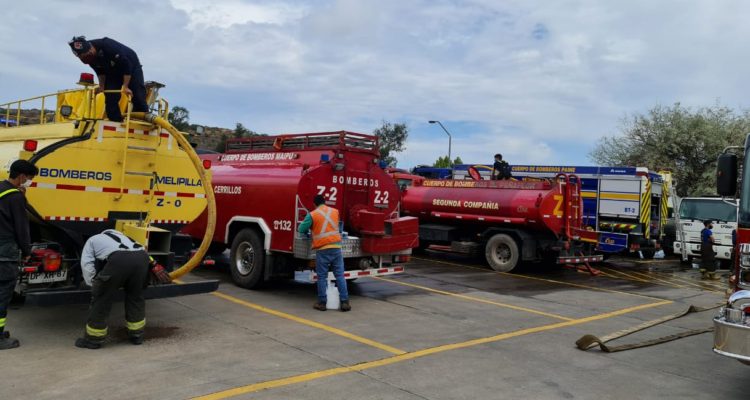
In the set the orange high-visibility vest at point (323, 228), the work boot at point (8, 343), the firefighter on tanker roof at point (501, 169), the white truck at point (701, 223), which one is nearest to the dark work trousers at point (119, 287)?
Result: the work boot at point (8, 343)

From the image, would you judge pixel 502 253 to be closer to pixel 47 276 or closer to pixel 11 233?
pixel 47 276

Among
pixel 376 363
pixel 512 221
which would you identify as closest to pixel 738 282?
pixel 376 363

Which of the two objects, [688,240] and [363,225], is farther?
[688,240]

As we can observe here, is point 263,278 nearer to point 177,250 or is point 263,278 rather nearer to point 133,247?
point 177,250

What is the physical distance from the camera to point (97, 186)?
6715 millimetres

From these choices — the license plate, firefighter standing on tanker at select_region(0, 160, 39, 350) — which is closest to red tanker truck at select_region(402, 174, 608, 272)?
the license plate

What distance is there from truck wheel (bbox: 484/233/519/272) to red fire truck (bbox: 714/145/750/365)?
26.5ft

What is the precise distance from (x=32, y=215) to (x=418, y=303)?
5.50 m

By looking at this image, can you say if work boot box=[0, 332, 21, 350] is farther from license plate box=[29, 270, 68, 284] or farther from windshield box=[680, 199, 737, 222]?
windshield box=[680, 199, 737, 222]

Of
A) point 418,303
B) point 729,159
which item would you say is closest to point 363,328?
point 418,303

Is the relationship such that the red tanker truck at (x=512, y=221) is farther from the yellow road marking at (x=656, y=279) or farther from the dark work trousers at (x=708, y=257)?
the dark work trousers at (x=708, y=257)

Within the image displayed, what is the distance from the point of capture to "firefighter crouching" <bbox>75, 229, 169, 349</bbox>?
5.86 meters

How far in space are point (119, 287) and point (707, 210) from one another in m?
18.0

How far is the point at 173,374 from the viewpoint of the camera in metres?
5.20
